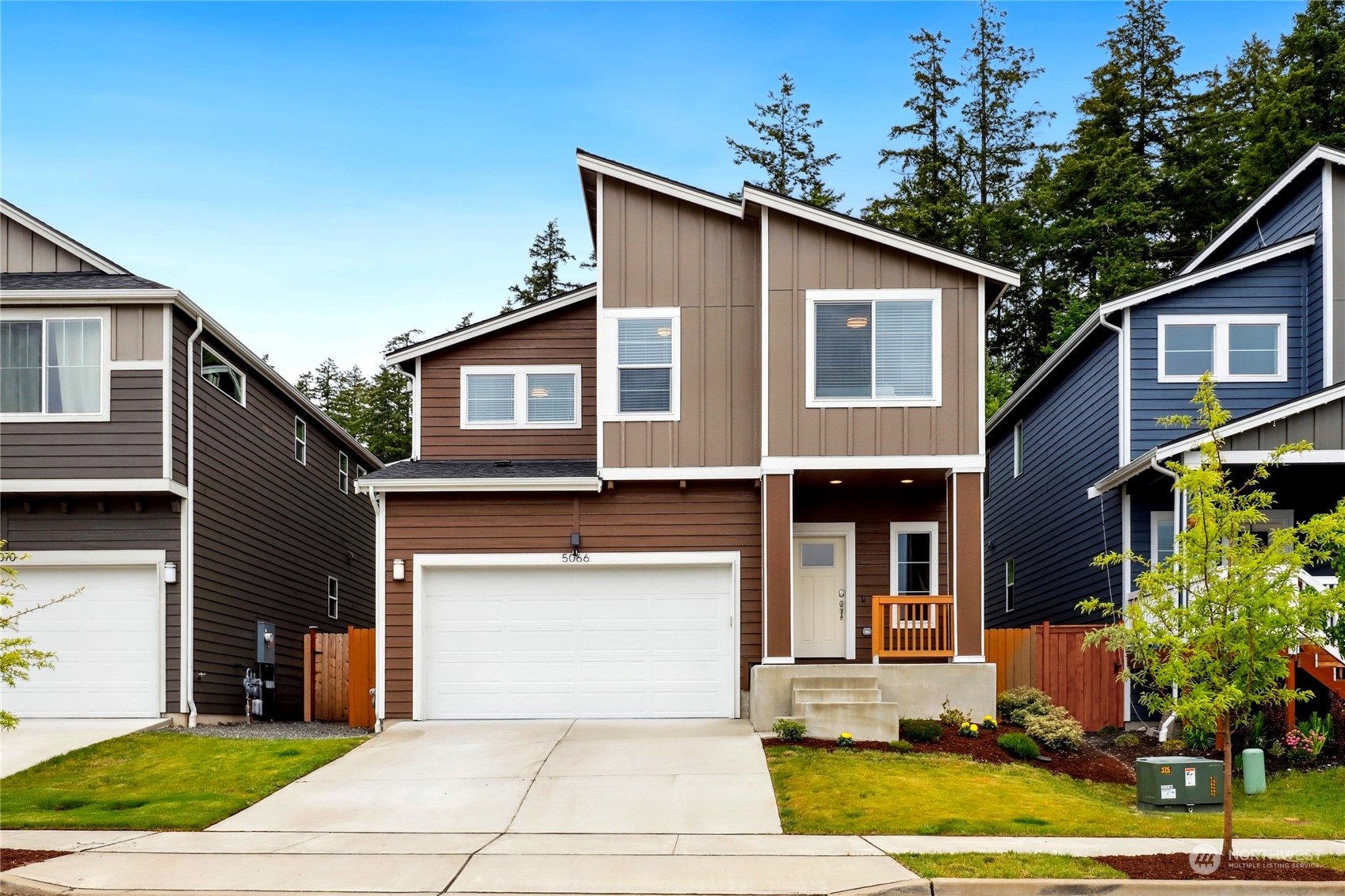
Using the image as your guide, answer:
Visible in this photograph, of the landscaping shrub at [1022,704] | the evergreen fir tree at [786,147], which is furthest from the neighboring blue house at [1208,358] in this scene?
the evergreen fir tree at [786,147]

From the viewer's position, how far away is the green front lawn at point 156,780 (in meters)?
11.8

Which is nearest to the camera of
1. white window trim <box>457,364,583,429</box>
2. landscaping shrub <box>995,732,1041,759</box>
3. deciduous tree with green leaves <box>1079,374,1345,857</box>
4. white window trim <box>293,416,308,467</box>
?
deciduous tree with green leaves <box>1079,374,1345,857</box>

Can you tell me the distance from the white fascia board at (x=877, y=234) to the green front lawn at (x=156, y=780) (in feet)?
28.8

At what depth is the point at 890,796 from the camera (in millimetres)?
12062

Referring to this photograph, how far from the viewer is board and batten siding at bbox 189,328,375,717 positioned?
17953 millimetres

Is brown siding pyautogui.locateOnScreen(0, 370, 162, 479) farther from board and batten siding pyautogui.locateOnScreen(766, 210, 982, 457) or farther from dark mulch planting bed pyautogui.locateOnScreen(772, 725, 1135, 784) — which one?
dark mulch planting bed pyautogui.locateOnScreen(772, 725, 1135, 784)

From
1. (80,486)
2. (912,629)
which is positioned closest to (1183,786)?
(912,629)

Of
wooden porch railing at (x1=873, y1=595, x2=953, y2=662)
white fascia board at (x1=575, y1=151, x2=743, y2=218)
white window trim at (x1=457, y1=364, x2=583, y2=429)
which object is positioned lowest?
wooden porch railing at (x1=873, y1=595, x2=953, y2=662)

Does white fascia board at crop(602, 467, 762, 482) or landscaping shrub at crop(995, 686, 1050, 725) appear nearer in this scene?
landscaping shrub at crop(995, 686, 1050, 725)

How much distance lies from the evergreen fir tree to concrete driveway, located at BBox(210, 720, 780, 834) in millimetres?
27405

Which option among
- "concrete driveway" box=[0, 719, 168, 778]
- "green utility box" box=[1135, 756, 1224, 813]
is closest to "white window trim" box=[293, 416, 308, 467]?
"concrete driveway" box=[0, 719, 168, 778]

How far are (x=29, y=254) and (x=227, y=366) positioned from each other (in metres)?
3.22

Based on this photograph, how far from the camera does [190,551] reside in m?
17.2

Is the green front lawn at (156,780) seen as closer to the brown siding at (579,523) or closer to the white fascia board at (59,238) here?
the brown siding at (579,523)
